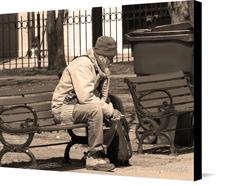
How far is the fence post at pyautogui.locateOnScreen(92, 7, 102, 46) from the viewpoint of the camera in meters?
9.27

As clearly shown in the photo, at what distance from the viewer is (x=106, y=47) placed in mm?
8992

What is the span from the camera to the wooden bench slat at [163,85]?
346 inches

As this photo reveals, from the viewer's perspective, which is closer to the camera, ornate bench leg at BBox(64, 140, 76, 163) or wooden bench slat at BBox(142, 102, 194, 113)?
wooden bench slat at BBox(142, 102, 194, 113)

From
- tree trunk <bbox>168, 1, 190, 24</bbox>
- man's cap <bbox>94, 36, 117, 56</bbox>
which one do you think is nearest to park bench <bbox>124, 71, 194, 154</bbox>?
man's cap <bbox>94, 36, 117, 56</bbox>

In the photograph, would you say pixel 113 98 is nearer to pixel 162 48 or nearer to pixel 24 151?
pixel 162 48

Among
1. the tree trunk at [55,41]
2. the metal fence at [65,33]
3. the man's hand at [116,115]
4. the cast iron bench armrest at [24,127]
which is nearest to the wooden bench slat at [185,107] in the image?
the man's hand at [116,115]

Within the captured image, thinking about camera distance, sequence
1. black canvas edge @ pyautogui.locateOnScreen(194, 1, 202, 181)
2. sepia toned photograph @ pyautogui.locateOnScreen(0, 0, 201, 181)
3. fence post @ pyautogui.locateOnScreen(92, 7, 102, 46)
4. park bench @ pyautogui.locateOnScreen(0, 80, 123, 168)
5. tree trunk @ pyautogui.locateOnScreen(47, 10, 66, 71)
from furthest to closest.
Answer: tree trunk @ pyautogui.locateOnScreen(47, 10, 66, 71), fence post @ pyautogui.locateOnScreen(92, 7, 102, 46), park bench @ pyautogui.locateOnScreen(0, 80, 123, 168), sepia toned photograph @ pyautogui.locateOnScreen(0, 0, 201, 181), black canvas edge @ pyautogui.locateOnScreen(194, 1, 202, 181)

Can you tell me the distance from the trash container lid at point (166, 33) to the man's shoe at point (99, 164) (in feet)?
4.37

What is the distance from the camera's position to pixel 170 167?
875 centimetres

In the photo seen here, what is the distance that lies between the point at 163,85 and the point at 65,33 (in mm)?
1575

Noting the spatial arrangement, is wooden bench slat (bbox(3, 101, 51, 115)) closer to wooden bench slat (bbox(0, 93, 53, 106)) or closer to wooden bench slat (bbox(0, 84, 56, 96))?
wooden bench slat (bbox(0, 93, 53, 106))

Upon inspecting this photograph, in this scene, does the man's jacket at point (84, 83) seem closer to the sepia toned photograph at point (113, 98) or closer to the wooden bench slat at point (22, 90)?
the sepia toned photograph at point (113, 98)

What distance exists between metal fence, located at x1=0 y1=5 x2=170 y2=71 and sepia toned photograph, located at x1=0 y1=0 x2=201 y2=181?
0.02 metres

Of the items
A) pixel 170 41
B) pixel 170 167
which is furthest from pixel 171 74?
pixel 170 167
